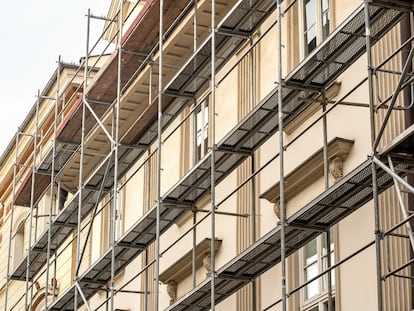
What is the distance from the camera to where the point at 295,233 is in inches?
633

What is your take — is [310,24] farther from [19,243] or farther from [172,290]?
[19,243]

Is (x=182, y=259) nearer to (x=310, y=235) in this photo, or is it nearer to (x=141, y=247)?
(x=141, y=247)

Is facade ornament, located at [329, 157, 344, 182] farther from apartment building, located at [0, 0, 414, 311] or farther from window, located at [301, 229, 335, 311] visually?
window, located at [301, 229, 335, 311]

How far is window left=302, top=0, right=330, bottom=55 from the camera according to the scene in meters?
18.1

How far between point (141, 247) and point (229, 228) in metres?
2.77

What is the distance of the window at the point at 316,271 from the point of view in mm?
17047

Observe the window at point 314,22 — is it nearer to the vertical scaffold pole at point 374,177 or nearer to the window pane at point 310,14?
the window pane at point 310,14

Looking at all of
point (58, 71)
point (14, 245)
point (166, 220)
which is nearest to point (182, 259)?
point (166, 220)

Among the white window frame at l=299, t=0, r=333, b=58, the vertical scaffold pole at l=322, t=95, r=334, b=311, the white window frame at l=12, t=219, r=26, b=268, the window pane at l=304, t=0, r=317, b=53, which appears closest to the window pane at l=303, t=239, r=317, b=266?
the vertical scaffold pole at l=322, t=95, r=334, b=311

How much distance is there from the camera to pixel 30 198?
98.9 ft

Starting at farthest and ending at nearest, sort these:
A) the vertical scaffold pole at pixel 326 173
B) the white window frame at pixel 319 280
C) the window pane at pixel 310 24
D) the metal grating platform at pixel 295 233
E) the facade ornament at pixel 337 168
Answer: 1. the window pane at pixel 310 24
2. the white window frame at pixel 319 280
3. the facade ornament at pixel 337 168
4. the vertical scaffold pole at pixel 326 173
5. the metal grating platform at pixel 295 233

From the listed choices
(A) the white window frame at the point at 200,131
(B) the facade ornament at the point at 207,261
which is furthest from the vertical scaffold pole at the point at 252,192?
(A) the white window frame at the point at 200,131

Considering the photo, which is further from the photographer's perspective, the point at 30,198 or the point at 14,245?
the point at 14,245

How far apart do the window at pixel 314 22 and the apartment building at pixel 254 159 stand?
0.10 feet
